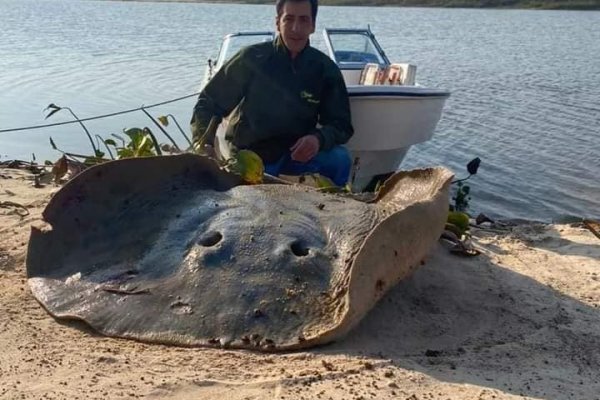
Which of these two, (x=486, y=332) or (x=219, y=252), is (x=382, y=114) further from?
(x=219, y=252)

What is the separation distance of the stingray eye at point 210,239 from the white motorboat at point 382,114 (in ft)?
9.68

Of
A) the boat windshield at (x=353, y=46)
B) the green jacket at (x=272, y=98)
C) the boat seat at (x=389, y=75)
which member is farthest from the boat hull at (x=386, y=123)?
the boat windshield at (x=353, y=46)

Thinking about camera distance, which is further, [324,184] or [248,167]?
[324,184]

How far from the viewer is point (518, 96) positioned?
15.6 metres

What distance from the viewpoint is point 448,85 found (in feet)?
55.0

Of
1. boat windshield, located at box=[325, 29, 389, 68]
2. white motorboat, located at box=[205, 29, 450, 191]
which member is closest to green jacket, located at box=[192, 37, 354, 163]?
white motorboat, located at box=[205, 29, 450, 191]

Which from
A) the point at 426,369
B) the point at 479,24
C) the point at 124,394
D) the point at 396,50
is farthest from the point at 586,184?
the point at 479,24

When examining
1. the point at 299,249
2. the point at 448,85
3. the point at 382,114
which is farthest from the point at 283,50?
the point at 448,85

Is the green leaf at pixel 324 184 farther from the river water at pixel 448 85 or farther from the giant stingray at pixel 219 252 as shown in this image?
the river water at pixel 448 85

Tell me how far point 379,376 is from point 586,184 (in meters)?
7.32

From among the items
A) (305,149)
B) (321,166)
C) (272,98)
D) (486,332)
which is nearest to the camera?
(486,332)

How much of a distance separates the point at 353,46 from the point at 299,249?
7.60 metres

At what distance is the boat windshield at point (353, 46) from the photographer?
10422 millimetres

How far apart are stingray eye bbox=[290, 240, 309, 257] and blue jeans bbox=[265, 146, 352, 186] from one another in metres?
2.35
